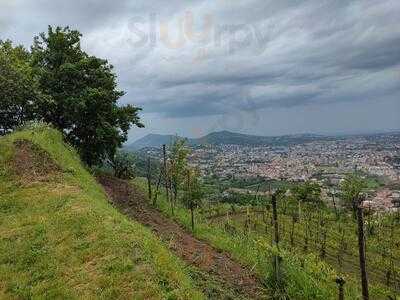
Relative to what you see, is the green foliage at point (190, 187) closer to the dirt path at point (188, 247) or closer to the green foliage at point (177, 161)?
the green foliage at point (177, 161)

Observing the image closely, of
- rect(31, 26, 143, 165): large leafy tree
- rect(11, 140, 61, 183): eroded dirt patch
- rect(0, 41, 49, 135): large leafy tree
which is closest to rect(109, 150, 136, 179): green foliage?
rect(31, 26, 143, 165): large leafy tree

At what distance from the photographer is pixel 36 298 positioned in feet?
48.0

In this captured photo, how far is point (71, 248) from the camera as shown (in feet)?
56.1

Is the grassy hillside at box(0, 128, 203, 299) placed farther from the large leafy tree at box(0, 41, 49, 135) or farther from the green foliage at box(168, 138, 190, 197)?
the green foliage at box(168, 138, 190, 197)

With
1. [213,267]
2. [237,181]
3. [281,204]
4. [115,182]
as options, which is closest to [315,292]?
[213,267]

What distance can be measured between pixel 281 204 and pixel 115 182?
144 ft

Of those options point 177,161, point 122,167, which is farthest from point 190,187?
point 122,167

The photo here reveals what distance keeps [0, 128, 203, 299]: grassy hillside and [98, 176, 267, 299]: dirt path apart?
80.7 inches

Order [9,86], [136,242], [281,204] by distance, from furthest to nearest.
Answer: [281,204] < [9,86] < [136,242]

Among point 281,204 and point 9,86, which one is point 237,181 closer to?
point 281,204

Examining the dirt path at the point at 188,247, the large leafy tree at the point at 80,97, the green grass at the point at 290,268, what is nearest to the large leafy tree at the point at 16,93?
the large leafy tree at the point at 80,97

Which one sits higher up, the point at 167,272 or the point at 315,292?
the point at 167,272

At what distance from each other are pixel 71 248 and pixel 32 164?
10385mm

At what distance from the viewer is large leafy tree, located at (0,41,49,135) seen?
31.5 meters
